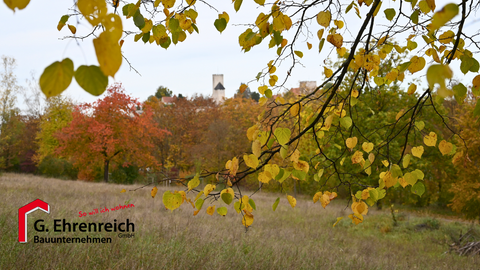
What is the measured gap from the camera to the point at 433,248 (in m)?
7.79

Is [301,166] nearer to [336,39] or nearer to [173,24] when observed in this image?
[336,39]

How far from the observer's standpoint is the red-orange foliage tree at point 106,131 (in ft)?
57.4

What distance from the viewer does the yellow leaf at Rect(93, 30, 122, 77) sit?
62 centimetres

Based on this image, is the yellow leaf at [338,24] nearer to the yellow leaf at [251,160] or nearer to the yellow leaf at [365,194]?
the yellow leaf at [365,194]

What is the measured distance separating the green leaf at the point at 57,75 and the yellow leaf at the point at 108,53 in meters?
0.13

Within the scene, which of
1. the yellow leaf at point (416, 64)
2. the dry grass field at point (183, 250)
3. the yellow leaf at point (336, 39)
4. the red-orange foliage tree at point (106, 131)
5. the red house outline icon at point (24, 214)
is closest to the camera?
the yellow leaf at point (416, 64)

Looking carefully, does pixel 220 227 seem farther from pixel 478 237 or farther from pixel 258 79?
pixel 478 237

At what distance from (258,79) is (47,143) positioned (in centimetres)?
2664

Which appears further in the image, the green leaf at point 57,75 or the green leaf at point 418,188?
the green leaf at point 418,188

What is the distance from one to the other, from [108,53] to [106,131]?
59.4ft

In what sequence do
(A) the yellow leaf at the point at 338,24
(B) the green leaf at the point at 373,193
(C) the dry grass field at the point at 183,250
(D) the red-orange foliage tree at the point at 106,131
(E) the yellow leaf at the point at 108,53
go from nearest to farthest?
(E) the yellow leaf at the point at 108,53 → (B) the green leaf at the point at 373,193 → (A) the yellow leaf at the point at 338,24 → (C) the dry grass field at the point at 183,250 → (D) the red-orange foliage tree at the point at 106,131

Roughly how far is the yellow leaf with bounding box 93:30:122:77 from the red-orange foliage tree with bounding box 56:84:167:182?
702 inches

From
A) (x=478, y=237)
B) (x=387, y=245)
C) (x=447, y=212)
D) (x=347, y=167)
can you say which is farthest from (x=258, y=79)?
(x=447, y=212)

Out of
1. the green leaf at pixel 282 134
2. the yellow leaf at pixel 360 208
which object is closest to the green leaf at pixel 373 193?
the yellow leaf at pixel 360 208
